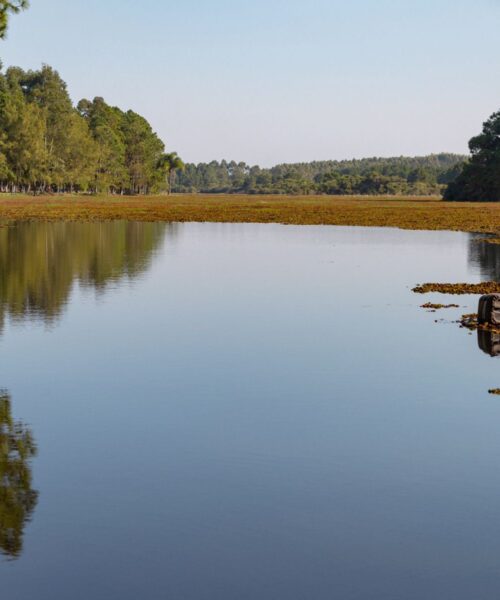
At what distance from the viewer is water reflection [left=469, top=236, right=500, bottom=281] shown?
35.1m

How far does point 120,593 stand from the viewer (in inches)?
312

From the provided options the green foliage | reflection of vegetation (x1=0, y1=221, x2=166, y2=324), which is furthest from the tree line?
reflection of vegetation (x1=0, y1=221, x2=166, y2=324)

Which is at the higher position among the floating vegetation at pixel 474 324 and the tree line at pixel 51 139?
the tree line at pixel 51 139

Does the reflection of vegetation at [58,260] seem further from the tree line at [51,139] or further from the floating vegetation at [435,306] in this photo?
the tree line at [51,139]

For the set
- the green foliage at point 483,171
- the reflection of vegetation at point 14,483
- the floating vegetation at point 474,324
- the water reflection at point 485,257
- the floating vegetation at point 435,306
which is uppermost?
the green foliage at point 483,171

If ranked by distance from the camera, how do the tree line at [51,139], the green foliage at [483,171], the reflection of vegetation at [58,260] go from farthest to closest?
the green foliage at [483,171] → the tree line at [51,139] → the reflection of vegetation at [58,260]

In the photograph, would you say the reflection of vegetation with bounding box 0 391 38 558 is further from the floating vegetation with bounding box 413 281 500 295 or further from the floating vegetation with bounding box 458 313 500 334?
the floating vegetation with bounding box 413 281 500 295

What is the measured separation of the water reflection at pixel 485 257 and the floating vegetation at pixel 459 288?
2428mm

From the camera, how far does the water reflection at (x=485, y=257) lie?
35109 millimetres

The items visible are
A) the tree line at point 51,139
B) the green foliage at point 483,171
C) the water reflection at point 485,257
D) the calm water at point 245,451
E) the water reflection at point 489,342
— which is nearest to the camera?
the calm water at point 245,451

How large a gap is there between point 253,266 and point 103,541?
3012cm

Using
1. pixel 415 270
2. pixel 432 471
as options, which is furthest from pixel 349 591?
pixel 415 270

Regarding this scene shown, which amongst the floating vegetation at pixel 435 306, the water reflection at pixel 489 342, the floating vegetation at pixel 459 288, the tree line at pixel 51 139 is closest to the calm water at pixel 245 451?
the water reflection at pixel 489 342

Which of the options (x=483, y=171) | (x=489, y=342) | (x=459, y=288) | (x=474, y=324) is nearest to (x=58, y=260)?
(x=459, y=288)
